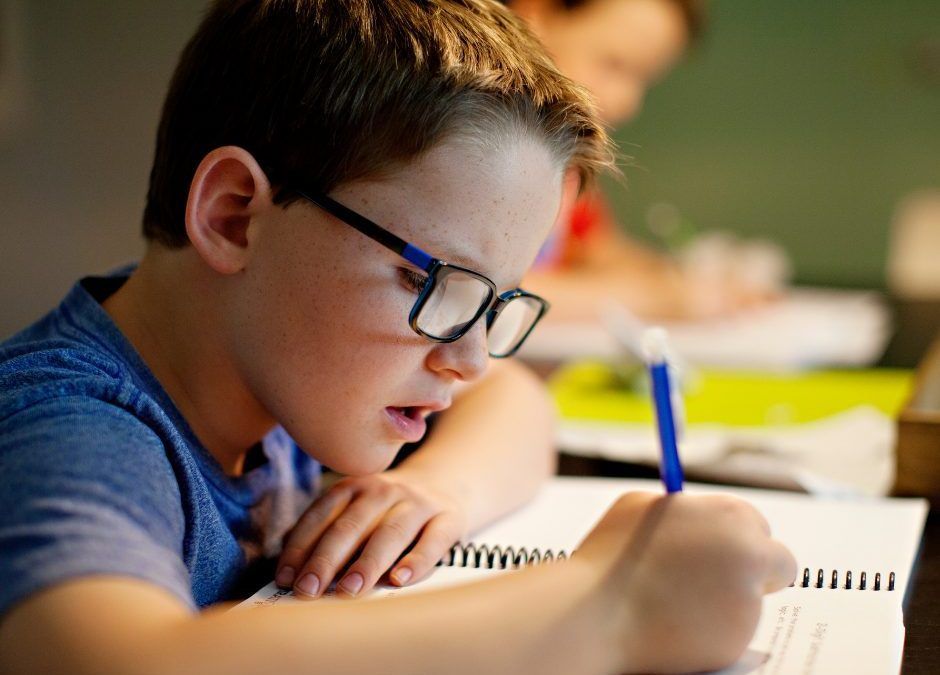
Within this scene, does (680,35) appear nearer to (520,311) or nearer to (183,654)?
(520,311)

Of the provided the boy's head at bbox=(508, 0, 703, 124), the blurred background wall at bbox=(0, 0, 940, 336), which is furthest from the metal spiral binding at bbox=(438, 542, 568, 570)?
the blurred background wall at bbox=(0, 0, 940, 336)

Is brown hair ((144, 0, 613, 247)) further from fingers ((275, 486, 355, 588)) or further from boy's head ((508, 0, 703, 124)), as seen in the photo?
boy's head ((508, 0, 703, 124))

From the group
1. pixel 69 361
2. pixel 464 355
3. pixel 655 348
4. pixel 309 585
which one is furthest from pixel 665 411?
pixel 69 361

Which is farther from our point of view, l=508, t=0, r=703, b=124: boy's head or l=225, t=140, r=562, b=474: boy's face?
l=508, t=0, r=703, b=124: boy's head

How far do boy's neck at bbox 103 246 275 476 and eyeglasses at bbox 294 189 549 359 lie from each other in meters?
0.12

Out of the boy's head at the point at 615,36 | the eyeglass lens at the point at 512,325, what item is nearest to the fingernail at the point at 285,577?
the eyeglass lens at the point at 512,325

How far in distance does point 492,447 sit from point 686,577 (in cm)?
37

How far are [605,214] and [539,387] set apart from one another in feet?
5.32

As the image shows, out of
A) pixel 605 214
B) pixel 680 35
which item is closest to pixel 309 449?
pixel 680 35

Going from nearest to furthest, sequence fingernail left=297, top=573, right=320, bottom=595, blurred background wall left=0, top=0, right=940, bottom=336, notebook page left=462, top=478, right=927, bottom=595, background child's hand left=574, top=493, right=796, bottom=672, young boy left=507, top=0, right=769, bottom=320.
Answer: background child's hand left=574, top=493, right=796, bottom=672, fingernail left=297, top=573, right=320, bottom=595, notebook page left=462, top=478, right=927, bottom=595, young boy left=507, top=0, right=769, bottom=320, blurred background wall left=0, top=0, right=940, bottom=336

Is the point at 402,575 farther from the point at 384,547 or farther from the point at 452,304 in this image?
the point at 452,304

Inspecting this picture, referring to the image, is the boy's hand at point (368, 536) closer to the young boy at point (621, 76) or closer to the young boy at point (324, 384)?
the young boy at point (324, 384)

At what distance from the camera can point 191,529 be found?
→ 0.67m

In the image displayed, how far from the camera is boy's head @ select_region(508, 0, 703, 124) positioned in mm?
2086
